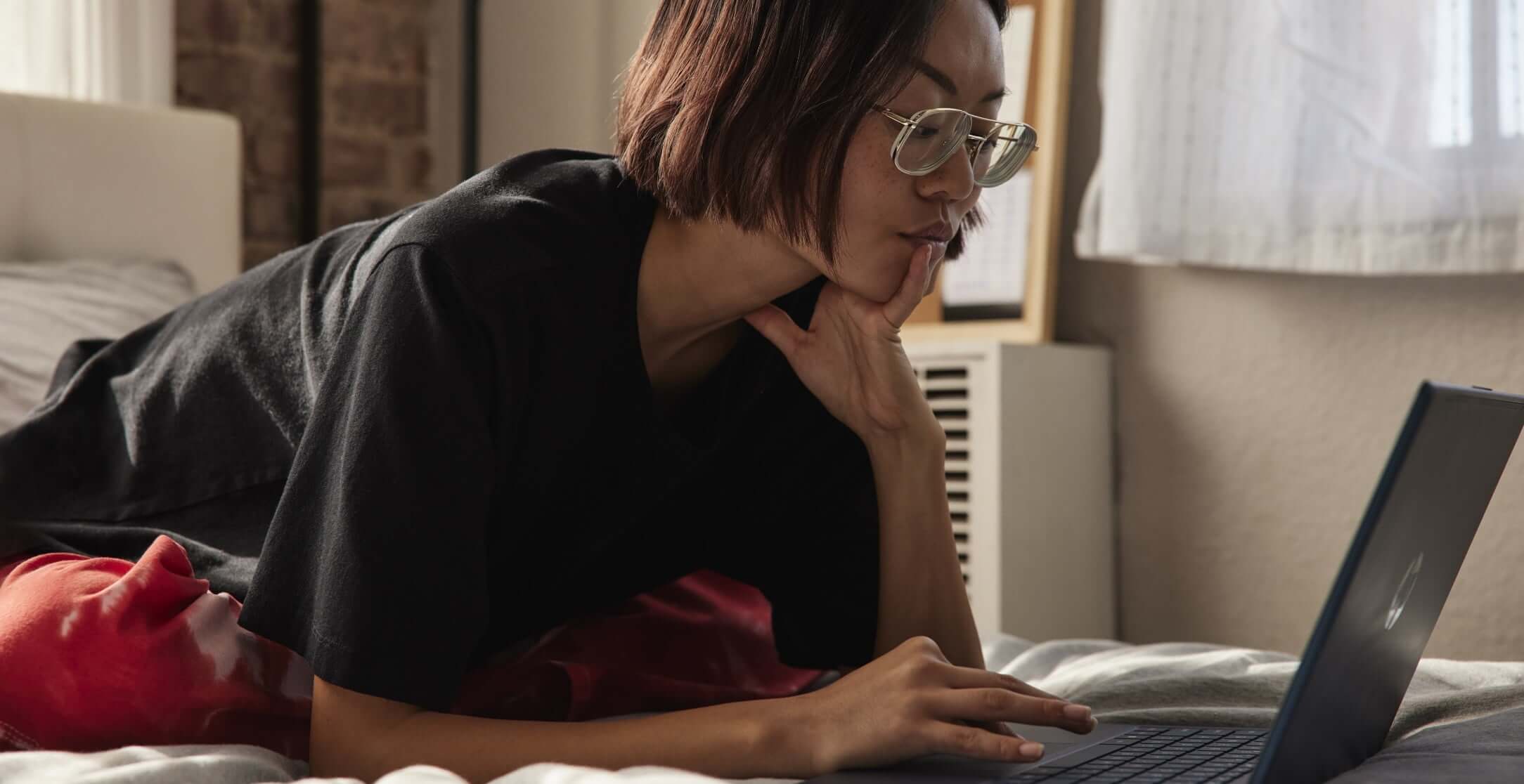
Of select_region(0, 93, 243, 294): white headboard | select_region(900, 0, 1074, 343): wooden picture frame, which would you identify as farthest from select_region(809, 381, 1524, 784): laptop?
select_region(0, 93, 243, 294): white headboard

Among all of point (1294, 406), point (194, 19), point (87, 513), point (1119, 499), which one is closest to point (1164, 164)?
point (1294, 406)

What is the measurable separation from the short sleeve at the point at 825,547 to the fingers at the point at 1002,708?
38cm

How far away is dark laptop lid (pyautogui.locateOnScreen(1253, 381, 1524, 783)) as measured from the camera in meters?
0.68

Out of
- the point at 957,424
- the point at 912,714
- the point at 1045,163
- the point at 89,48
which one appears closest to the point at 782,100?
the point at 912,714

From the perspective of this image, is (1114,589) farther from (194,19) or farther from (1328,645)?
(194,19)

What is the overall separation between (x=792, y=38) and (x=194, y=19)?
6.73 ft

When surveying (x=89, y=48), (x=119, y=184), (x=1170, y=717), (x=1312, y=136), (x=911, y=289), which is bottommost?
(x=1170, y=717)

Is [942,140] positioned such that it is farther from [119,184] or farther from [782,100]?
[119,184]

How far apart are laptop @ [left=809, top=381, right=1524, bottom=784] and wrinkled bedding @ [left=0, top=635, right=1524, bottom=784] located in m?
0.05

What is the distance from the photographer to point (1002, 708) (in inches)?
34.5

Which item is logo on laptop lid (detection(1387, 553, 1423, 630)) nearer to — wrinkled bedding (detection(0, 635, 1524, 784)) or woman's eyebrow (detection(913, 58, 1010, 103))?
wrinkled bedding (detection(0, 635, 1524, 784))

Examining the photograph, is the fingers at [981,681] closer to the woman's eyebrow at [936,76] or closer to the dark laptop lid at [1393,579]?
the dark laptop lid at [1393,579]

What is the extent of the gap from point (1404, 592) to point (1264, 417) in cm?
145

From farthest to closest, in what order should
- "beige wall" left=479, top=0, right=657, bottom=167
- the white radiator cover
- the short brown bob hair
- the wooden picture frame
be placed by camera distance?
"beige wall" left=479, top=0, right=657, bottom=167, the wooden picture frame, the white radiator cover, the short brown bob hair
